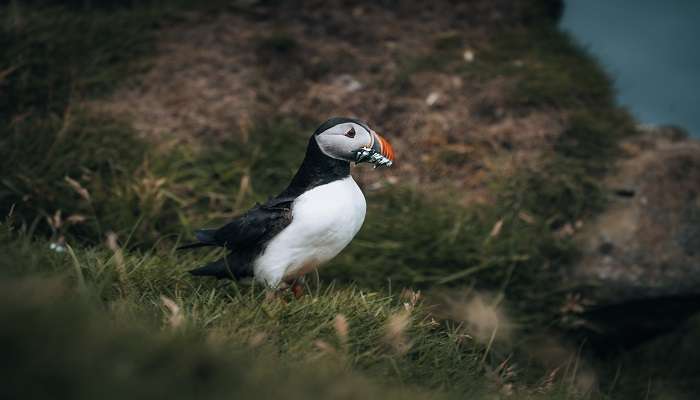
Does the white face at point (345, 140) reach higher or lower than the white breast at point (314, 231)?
higher

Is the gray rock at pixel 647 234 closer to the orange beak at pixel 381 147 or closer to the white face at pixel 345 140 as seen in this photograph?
the orange beak at pixel 381 147

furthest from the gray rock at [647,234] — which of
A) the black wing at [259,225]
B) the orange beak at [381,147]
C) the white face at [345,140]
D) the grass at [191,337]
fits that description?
the black wing at [259,225]

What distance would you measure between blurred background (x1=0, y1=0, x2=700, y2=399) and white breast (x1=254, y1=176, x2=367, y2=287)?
0.15 m

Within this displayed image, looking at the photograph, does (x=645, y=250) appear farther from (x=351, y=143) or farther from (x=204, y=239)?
(x=204, y=239)

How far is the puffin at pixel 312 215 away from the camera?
2.88 m

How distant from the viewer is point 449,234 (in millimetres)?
4641

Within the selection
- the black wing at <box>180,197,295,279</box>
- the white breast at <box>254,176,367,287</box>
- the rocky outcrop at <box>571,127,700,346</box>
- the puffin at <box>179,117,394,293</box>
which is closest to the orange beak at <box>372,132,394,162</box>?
the puffin at <box>179,117,394,293</box>

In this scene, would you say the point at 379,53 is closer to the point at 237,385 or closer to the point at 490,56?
the point at 490,56

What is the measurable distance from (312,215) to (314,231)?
7cm

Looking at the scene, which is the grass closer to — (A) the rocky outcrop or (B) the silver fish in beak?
(B) the silver fish in beak

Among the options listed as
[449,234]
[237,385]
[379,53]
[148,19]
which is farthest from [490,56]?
[237,385]

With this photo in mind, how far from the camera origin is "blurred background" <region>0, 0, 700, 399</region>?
9.41ft

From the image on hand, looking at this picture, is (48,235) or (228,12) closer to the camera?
(48,235)

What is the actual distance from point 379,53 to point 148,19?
2308mm
